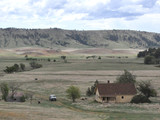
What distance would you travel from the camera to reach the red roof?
61.3 m

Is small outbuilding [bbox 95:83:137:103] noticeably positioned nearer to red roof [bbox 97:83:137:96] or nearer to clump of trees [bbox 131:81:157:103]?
red roof [bbox 97:83:137:96]

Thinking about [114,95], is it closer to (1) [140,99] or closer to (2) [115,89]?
(2) [115,89]

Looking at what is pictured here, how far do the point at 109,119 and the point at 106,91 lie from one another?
21759mm

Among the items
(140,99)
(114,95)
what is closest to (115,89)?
(114,95)

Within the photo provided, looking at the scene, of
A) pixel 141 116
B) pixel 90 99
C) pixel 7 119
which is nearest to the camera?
pixel 7 119

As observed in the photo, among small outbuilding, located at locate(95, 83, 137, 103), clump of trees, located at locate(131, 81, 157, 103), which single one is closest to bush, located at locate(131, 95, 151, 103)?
clump of trees, located at locate(131, 81, 157, 103)

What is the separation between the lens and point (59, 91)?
250ft

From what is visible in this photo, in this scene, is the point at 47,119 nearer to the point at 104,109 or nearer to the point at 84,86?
the point at 104,109

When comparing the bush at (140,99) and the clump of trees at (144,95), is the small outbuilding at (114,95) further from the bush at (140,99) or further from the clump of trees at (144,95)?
the bush at (140,99)

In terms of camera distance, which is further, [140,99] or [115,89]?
[115,89]

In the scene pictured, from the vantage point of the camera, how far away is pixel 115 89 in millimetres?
62344

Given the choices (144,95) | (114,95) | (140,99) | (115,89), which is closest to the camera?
(140,99)

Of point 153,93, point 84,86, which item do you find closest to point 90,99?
point 153,93

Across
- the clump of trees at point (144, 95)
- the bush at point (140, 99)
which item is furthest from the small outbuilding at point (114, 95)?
the bush at point (140, 99)
